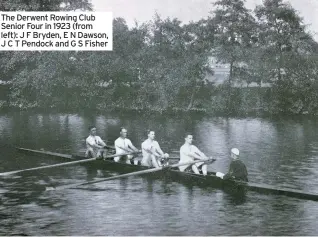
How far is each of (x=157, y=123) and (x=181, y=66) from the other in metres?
11.3

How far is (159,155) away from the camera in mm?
18312

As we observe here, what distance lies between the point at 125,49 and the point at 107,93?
5070 millimetres

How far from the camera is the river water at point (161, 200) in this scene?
12.5m

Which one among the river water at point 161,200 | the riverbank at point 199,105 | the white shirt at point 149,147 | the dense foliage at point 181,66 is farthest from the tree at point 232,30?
the white shirt at point 149,147

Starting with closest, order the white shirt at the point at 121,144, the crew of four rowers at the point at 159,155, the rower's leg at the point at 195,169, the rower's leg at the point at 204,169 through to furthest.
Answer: the crew of four rowers at the point at 159,155, the rower's leg at the point at 204,169, the rower's leg at the point at 195,169, the white shirt at the point at 121,144

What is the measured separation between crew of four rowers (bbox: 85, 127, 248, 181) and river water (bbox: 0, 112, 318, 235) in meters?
0.76

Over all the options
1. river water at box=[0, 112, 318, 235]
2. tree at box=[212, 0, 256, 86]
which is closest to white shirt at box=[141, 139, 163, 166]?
river water at box=[0, 112, 318, 235]

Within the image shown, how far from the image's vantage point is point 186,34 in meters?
50.4

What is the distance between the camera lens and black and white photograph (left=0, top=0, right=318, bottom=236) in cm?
1382

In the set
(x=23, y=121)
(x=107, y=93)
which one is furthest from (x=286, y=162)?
(x=107, y=93)

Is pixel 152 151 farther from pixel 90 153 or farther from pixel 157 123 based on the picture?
pixel 157 123

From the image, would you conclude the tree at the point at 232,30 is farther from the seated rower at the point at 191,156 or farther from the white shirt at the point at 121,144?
the seated rower at the point at 191,156

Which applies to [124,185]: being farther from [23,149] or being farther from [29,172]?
[23,149]

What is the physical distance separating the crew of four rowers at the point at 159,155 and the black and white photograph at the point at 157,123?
54mm
